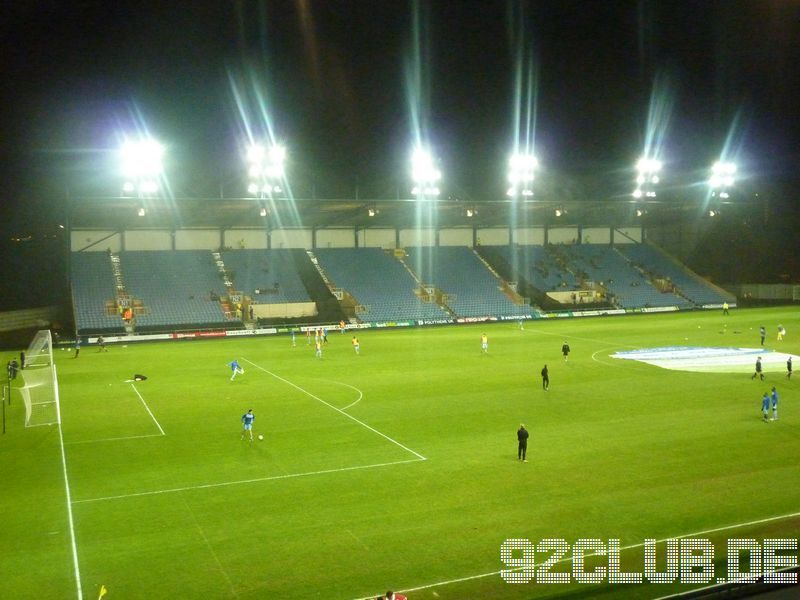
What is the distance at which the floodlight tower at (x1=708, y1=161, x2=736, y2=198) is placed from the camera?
71.9 m

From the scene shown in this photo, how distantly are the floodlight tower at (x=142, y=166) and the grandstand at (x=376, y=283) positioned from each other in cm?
1928

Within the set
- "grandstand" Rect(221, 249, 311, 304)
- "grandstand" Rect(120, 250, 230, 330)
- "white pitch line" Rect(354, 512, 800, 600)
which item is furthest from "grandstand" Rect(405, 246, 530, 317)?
"white pitch line" Rect(354, 512, 800, 600)

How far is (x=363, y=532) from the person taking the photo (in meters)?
14.8

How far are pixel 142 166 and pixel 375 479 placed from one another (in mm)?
41534

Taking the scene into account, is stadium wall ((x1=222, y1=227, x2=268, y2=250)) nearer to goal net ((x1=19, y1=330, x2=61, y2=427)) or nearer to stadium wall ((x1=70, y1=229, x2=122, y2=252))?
stadium wall ((x1=70, y1=229, x2=122, y2=252))

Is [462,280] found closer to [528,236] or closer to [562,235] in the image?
[528,236]

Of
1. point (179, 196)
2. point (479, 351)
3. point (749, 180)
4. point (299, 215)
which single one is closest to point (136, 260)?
point (179, 196)

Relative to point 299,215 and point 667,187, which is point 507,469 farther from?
point 667,187

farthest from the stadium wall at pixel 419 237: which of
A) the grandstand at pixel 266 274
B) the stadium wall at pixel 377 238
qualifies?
the grandstand at pixel 266 274

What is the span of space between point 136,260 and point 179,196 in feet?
34.2

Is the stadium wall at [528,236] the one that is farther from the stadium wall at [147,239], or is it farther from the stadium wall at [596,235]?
the stadium wall at [147,239]

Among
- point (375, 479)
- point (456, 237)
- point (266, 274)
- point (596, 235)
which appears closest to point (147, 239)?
point (266, 274)

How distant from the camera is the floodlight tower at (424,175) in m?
61.2

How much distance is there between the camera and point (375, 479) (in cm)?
1848
